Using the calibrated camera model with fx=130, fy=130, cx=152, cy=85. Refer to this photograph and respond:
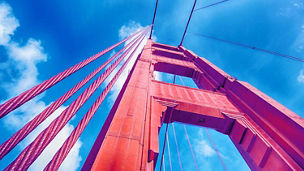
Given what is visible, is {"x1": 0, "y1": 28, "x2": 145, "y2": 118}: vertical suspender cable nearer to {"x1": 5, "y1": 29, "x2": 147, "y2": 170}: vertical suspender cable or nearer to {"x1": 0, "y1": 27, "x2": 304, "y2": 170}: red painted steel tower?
{"x1": 0, "y1": 27, "x2": 304, "y2": 170}: red painted steel tower

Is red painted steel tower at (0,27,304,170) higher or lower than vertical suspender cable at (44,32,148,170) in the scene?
higher

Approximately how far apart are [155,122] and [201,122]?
2144 mm

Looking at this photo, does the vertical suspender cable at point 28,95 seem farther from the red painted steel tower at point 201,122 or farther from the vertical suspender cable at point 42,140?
the red painted steel tower at point 201,122

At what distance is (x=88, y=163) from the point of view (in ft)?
9.78

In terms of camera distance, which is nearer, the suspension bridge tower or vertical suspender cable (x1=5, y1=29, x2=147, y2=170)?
vertical suspender cable (x1=5, y1=29, x2=147, y2=170)

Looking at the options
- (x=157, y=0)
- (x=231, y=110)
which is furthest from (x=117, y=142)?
(x=157, y=0)

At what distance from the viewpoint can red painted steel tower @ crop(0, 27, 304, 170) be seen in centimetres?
195

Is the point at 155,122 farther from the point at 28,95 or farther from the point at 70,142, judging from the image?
the point at 28,95

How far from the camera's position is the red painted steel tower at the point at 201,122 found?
7.56 ft

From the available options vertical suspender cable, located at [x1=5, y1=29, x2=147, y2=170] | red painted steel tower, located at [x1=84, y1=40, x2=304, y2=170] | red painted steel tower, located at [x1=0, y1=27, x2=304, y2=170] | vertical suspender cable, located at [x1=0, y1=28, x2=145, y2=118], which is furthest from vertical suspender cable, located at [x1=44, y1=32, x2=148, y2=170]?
vertical suspender cable, located at [x1=0, y1=28, x2=145, y2=118]

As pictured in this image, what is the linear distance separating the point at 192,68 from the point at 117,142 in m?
7.64

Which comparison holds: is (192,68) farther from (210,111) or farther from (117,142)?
(117,142)

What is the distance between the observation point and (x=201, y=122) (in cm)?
455

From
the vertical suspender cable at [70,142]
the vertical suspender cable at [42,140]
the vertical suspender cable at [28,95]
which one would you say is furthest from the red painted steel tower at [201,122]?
the vertical suspender cable at [28,95]
